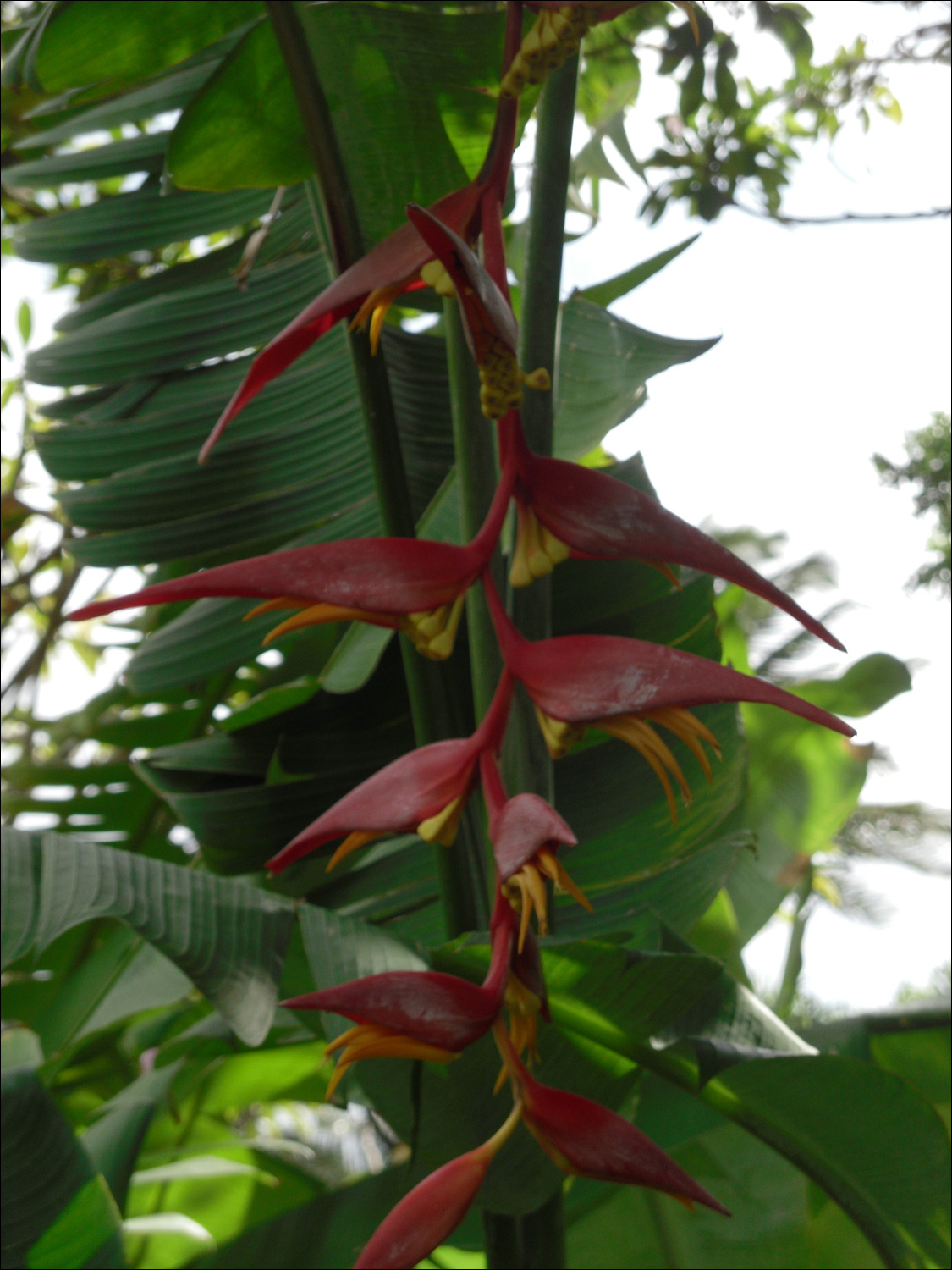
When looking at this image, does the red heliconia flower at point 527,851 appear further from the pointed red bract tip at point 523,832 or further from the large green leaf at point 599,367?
the large green leaf at point 599,367

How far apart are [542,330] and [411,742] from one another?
0.87ft

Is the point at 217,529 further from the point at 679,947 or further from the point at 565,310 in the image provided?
the point at 679,947

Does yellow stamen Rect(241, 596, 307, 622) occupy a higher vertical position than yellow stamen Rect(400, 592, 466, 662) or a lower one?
higher

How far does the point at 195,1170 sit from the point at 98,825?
334 millimetres

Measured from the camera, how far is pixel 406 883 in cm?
53

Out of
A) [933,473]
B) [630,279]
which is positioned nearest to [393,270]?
[630,279]

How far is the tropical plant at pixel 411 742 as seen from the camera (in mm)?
158

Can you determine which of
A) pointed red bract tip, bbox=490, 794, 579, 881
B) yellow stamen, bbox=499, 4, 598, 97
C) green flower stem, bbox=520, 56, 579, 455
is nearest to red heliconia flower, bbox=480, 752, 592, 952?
pointed red bract tip, bbox=490, 794, 579, 881

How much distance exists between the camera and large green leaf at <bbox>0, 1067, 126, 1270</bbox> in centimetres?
35

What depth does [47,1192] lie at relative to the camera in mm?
356

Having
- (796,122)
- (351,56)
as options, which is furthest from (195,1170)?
(796,122)

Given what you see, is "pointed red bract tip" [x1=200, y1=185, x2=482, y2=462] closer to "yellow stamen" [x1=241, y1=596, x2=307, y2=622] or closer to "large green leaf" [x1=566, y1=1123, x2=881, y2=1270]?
Result: "yellow stamen" [x1=241, y1=596, x2=307, y2=622]

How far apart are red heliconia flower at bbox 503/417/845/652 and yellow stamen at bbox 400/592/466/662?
2cm

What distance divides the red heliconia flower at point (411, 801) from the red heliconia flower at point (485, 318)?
2.3 inches
